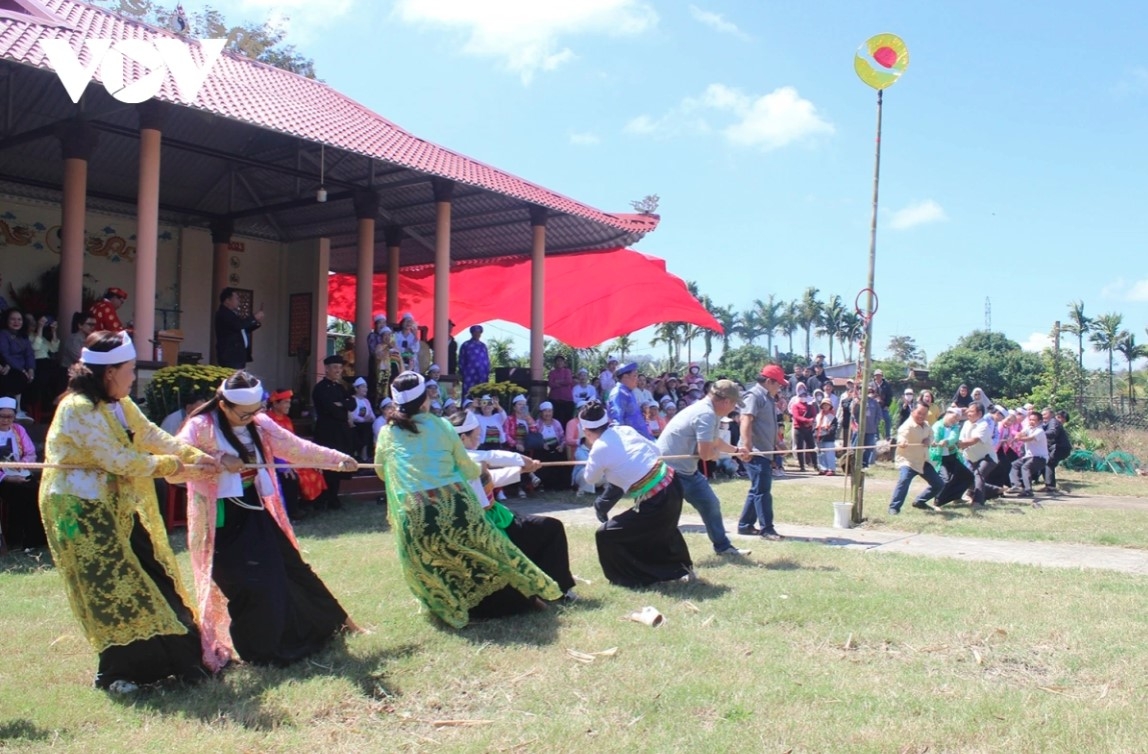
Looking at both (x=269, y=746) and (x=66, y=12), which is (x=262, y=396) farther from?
(x=66, y=12)

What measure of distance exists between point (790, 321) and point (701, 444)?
236ft

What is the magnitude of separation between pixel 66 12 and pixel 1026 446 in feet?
48.7

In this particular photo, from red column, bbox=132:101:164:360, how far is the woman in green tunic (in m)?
6.26

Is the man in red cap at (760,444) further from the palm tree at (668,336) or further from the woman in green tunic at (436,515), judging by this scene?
the palm tree at (668,336)

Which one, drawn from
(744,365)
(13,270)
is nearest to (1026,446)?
(13,270)

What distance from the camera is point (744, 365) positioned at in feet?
212

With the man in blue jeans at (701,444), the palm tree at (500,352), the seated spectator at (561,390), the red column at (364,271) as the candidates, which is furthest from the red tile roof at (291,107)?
the palm tree at (500,352)

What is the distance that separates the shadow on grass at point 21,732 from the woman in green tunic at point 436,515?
6.88 ft

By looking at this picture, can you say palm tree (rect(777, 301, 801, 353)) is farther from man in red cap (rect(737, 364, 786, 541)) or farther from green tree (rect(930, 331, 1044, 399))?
man in red cap (rect(737, 364, 786, 541))

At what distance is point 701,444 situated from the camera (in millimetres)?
7449

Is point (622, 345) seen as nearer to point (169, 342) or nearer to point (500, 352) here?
point (500, 352)

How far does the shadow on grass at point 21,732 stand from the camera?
12.6ft

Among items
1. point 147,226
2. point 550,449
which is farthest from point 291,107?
point 550,449

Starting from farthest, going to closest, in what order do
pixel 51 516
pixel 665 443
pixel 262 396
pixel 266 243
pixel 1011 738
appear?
pixel 266 243, pixel 665 443, pixel 262 396, pixel 51 516, pixel 1011 738
